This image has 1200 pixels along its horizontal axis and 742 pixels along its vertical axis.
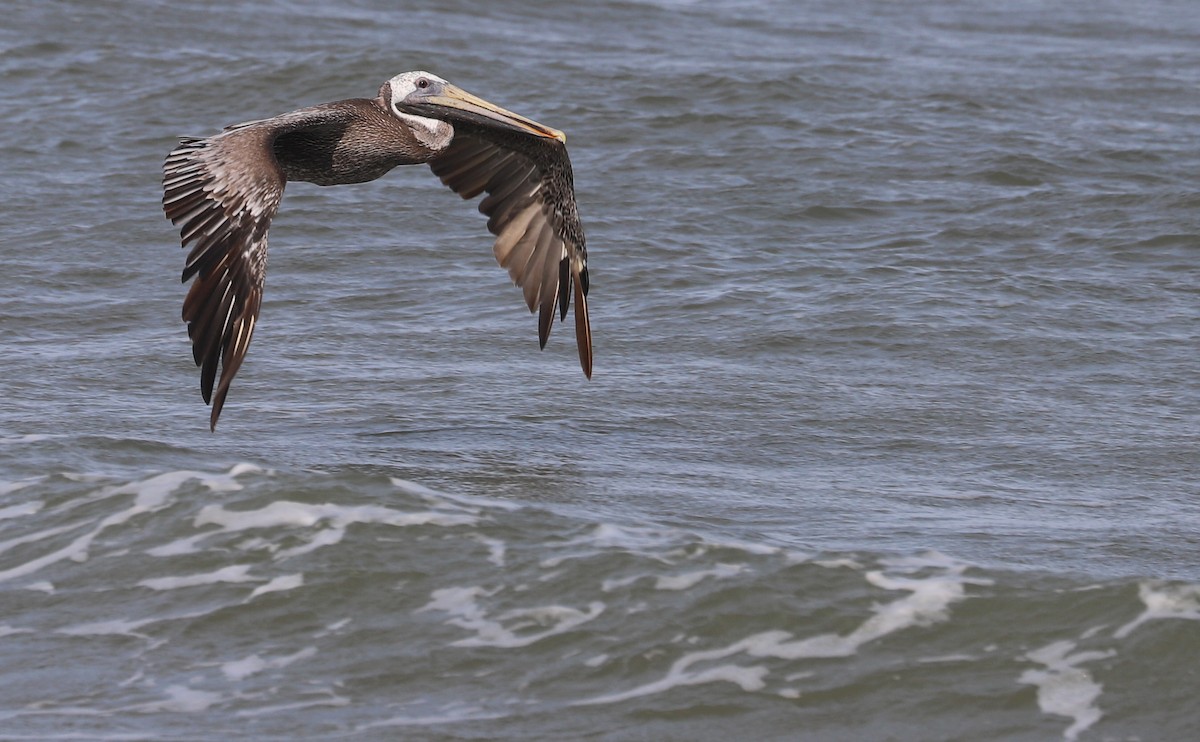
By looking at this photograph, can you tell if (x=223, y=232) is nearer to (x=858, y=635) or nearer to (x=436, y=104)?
(x=436, y=104)

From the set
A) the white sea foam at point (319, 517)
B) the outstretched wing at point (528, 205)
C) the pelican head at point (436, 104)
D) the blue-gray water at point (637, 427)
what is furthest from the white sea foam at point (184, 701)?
the pelican head at point (436, 104)

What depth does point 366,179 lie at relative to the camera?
8.16 m

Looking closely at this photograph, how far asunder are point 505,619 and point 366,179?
2.76 meters

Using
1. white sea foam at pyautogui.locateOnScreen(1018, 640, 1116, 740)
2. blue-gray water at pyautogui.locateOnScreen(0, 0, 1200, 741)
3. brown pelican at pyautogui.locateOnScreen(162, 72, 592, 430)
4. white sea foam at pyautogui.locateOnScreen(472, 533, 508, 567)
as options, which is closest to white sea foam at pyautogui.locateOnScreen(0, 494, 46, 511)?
blue-gray water at pyautogui.locateOnScreen(0, 0, 1200, 741)

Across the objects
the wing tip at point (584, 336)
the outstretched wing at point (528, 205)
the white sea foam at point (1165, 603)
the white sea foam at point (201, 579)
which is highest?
the outstretched wing at point (528, 205)

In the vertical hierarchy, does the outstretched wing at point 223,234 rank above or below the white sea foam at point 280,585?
above

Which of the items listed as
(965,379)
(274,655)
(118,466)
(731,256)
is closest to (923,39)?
(731,256)

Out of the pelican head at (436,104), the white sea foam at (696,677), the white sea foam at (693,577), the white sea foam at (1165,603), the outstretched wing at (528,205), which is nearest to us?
the white sea foam at (696,677)

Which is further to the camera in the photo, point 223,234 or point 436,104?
point 436,104

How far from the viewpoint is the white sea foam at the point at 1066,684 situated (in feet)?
17.8

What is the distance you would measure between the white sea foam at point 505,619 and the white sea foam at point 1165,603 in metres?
1.73

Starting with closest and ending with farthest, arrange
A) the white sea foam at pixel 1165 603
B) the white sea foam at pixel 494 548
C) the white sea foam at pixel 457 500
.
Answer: the white sea foam at pixel 1165 603 < the white sea foam at pixel 494 548 < the white sea foam at pixel 457 500

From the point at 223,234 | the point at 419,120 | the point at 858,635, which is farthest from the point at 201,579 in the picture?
the point at 419,120

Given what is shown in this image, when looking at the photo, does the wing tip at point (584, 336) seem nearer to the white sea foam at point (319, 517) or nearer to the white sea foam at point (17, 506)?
the white sea foam at point (319, 517)
